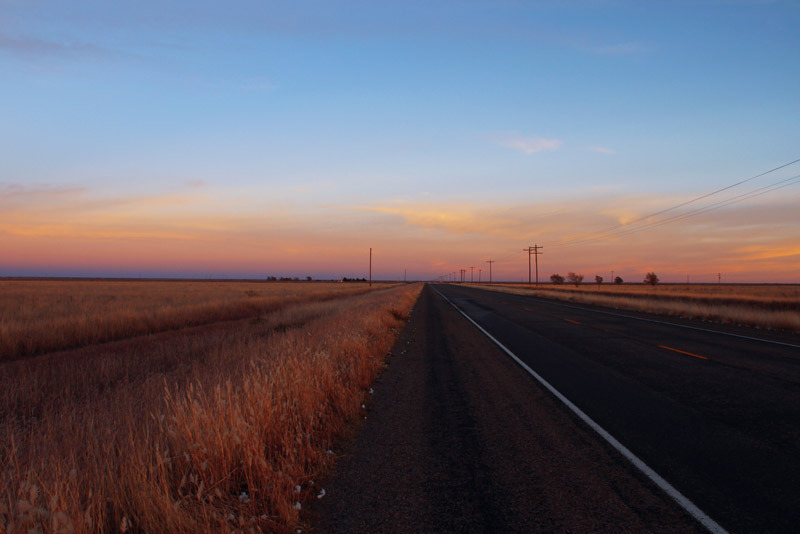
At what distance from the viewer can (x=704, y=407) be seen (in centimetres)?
666

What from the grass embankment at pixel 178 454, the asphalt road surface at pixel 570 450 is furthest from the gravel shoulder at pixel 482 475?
the grass embankment at pixel 178 454

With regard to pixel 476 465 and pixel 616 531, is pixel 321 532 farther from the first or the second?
pixel 616 531

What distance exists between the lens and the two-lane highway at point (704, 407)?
3938mm

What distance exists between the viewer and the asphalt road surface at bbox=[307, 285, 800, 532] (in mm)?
3580

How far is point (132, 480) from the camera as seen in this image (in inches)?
136

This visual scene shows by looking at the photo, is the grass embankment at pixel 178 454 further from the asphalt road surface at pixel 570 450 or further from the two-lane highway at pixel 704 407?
the two-lane highway at pixel 704 407

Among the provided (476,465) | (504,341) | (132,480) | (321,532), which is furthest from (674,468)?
(504,341)

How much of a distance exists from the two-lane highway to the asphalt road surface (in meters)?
0.02

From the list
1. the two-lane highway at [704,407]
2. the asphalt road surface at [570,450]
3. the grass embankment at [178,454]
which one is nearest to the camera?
the grass embankment at [178,454]

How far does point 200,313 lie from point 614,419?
71.0ft

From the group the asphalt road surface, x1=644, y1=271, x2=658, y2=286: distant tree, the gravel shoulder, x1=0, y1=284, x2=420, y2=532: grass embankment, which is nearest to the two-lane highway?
the asphalt road surface

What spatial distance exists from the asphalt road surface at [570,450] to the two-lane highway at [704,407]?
0.9 inches

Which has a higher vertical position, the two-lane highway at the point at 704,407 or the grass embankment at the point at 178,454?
the grass embankment at the point at 178,454

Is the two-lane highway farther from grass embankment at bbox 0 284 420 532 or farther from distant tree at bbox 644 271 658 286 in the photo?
distant tree at bbox 644 271 658 286
